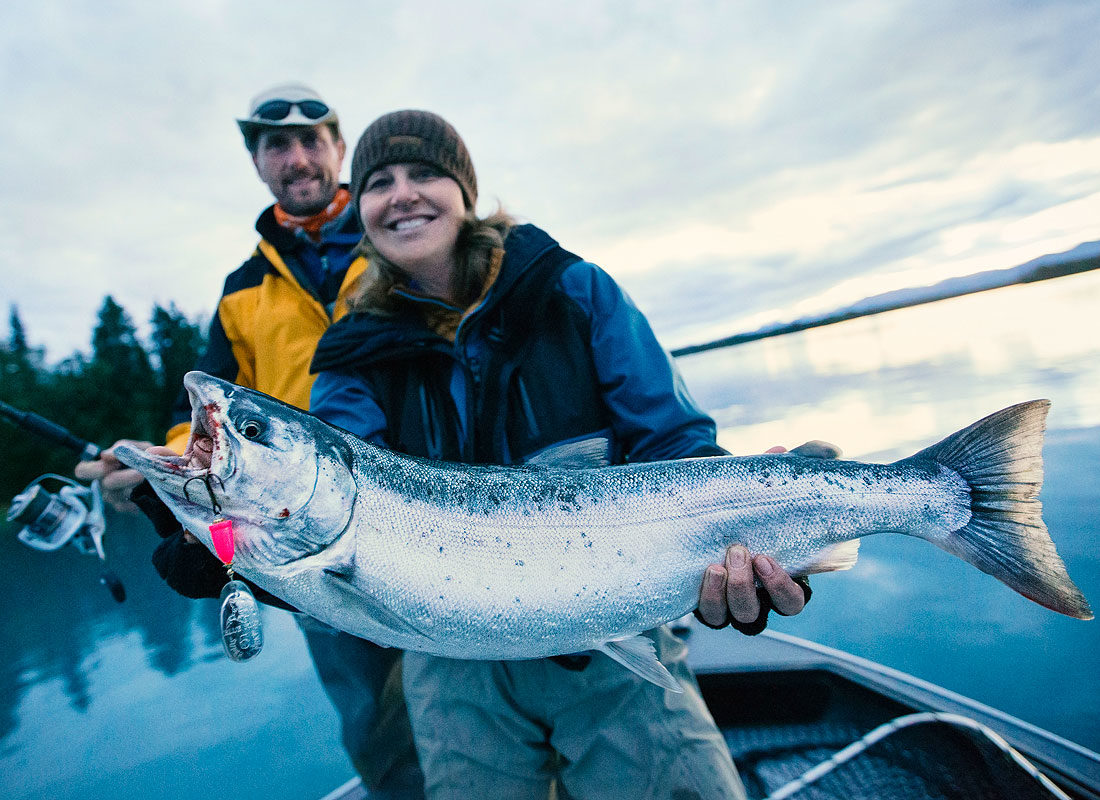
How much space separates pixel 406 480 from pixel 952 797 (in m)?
3.33

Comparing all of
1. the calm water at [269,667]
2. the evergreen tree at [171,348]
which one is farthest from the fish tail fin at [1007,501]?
the evergreen tree at [171,348]

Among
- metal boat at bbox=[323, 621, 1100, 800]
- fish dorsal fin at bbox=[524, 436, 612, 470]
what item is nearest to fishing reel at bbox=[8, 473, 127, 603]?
metal boat at bbox=[323, 621, 1100, 800]

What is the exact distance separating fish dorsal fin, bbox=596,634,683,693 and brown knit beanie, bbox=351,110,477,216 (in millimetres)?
2327

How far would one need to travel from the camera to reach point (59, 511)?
4.79 m

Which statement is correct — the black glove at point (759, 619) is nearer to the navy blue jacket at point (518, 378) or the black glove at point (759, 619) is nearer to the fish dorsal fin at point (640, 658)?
the fish dorsal fin at point (640, 658)

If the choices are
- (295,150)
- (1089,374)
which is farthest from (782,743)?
(1089,374)

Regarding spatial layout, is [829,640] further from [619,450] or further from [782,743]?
[619,450]

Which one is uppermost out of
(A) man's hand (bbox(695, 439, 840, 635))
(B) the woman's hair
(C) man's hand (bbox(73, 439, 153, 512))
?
(B) the woman's hair

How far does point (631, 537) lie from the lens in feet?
6.91

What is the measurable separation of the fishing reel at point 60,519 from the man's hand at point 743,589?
4.61m

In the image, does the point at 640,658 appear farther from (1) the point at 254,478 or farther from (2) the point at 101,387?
(2) the point at 101,387

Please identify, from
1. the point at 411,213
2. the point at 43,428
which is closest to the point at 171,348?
the point at 43,428

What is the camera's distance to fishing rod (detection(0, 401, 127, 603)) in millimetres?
4566

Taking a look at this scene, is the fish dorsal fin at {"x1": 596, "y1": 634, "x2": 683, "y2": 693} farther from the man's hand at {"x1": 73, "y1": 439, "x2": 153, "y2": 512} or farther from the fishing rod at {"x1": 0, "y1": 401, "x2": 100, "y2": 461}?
the fishing rod at {"x1": 0, "y1": 401, "x2": 100, "y2": 461}
